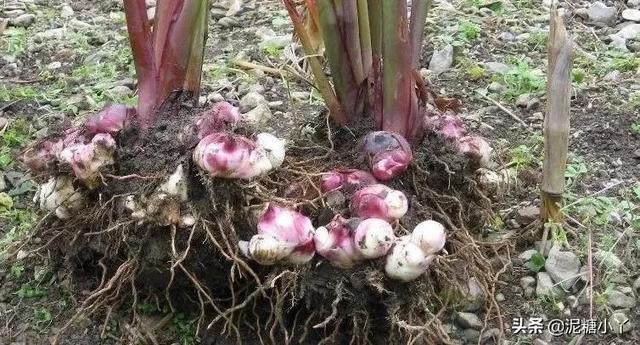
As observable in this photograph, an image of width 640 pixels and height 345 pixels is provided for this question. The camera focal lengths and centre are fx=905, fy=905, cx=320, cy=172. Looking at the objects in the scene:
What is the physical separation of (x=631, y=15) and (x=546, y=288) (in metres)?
1.28

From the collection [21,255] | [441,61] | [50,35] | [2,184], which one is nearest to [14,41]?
[50,35]

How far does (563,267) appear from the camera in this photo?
1554 mm

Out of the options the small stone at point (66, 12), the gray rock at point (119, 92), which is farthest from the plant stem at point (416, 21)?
the small stone at point (66, 12)

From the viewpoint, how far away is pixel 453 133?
154 centimetres

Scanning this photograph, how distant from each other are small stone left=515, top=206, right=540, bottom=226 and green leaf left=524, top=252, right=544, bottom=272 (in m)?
0.10

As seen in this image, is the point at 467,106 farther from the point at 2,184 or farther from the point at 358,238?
the point at 2,184

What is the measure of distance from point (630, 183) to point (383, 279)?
72 cm

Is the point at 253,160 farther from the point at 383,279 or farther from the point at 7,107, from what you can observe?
the point at 7,107

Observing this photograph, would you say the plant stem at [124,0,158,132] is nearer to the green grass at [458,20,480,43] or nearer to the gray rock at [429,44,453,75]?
the gray rock at [429,44,453,75]

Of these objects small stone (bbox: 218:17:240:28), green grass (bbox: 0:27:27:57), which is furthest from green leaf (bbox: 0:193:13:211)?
small stone (bbox: 218:17:240:28)

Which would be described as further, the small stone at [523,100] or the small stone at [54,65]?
the small stone at [54,65]

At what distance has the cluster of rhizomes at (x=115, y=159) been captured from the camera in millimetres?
1357

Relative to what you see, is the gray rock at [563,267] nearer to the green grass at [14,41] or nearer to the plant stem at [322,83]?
the plant stem at [322,83]

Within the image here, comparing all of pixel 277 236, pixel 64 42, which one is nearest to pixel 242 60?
pixel 64 42
